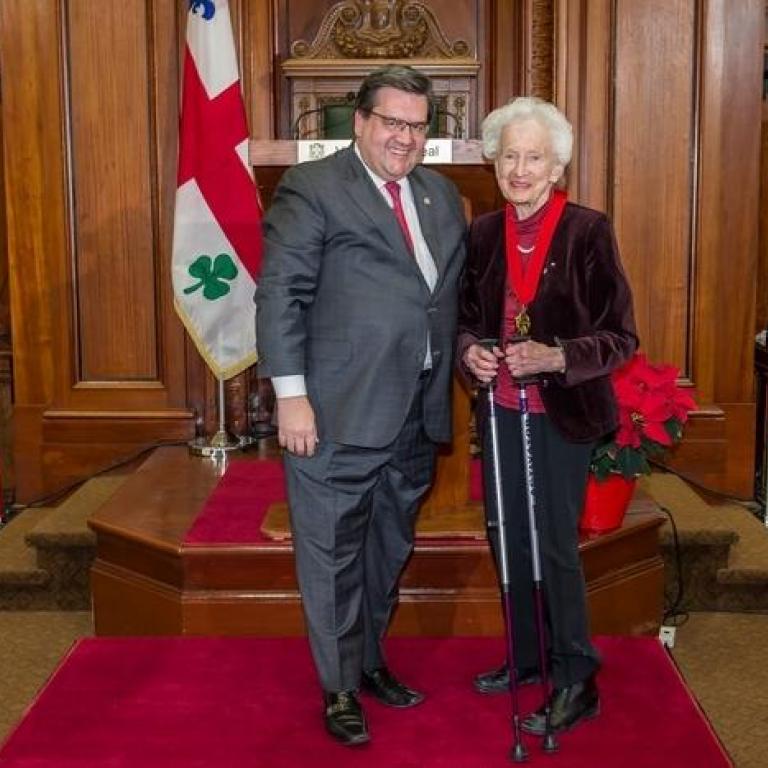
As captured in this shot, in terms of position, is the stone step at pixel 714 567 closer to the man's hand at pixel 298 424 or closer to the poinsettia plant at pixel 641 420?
the poinsettia plant at pixel 641 420

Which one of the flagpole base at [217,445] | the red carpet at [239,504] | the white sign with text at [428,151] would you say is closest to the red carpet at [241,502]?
the red carpet at [239,504]

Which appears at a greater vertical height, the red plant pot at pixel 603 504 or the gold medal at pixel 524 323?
the gold medal at pixel 524 323

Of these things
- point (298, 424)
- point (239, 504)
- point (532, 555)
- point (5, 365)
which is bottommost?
point (239, 504)

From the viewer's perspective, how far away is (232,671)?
107 inches

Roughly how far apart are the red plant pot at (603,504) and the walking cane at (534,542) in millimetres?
846

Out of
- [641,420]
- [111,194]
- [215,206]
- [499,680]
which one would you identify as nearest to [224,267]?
[215,206]

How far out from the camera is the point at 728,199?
4.21 metres

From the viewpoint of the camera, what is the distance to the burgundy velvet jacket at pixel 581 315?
7.43 ft

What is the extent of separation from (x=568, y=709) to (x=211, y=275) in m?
2.25

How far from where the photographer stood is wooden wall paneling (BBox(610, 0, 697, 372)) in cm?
415

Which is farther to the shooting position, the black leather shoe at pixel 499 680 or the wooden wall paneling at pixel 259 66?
the wooden wall paneling at pixel 259 66

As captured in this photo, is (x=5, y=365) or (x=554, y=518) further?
(x=5, y=365)

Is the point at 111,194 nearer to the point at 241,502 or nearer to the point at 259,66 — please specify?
the point at 259,66

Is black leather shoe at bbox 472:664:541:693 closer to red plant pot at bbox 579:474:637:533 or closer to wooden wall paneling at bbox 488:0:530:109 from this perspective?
red plant pot at bbox 579:474:637:533
